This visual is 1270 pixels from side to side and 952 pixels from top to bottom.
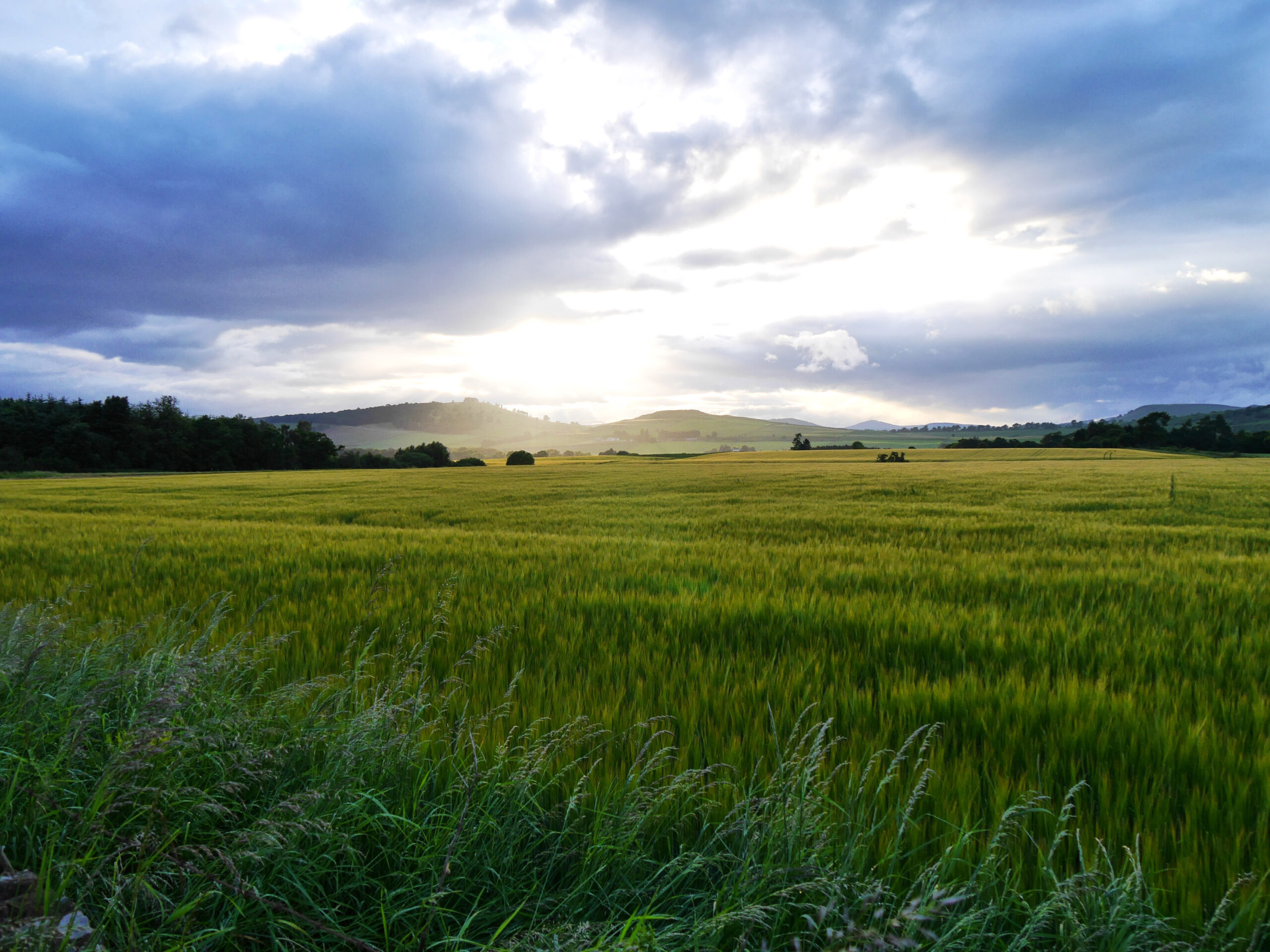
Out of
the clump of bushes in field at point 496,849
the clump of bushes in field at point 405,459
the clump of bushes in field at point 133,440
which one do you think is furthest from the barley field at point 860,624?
the clump of bushes in field at point 133,440

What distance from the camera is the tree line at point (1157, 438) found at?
91875mm

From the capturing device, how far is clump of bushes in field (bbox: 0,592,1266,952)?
1.46 m

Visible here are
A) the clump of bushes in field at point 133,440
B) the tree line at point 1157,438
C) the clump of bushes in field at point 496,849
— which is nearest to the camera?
the clump of bushes in field at point 496,849

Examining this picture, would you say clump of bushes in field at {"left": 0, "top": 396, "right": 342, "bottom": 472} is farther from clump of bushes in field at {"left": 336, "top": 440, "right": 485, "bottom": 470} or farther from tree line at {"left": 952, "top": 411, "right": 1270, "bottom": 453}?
tree line at {"left": 952, "top": 411, "right": 1270, "bottom": 453}

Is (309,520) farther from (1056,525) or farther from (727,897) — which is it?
(1056,525)

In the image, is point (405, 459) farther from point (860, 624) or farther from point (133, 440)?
point (860, 624)

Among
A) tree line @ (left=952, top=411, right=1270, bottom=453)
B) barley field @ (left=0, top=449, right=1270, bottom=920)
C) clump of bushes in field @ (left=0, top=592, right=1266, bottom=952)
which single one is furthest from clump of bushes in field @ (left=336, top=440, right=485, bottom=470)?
tree line @ (left=952, top=411, right=1270, bottom=453)

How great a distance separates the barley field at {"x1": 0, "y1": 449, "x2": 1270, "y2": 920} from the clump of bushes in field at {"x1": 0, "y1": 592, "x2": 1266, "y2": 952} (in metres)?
0.22

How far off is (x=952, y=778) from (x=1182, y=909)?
2.20 feet

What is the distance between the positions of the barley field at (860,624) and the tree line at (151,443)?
3217 inches

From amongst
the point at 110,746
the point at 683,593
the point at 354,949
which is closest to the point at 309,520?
the point at 683,593

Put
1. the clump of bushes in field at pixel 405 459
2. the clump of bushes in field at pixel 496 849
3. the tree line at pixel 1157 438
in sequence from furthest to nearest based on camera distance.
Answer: the tree line at pixel 1157 438, the clump of bushes in field at pixel 405 459, the clump of bushes in field at pixel 496 849

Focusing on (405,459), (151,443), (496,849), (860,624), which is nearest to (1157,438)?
(860,624)

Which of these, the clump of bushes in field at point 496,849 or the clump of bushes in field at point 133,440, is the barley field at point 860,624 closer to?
the clump of bushes in field at point 496,849
